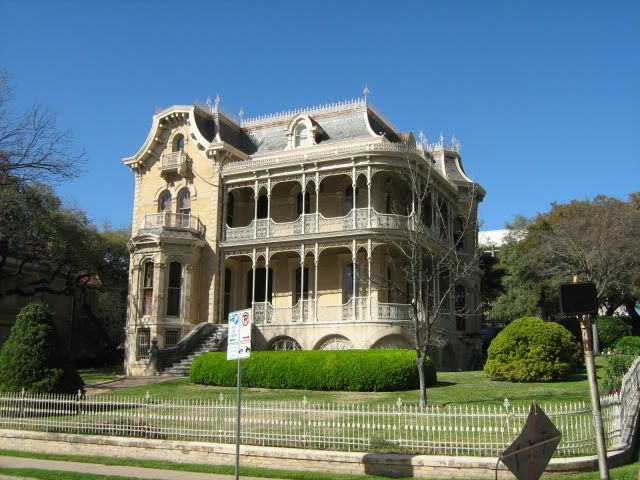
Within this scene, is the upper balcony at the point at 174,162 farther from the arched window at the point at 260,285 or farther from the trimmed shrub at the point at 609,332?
the trimmed shrub at the point at 609,332

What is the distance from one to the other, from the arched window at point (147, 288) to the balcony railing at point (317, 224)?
3823mm

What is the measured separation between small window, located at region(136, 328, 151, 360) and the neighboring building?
0.05 metres

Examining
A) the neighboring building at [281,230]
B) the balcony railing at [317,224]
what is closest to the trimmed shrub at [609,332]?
the neighboring building at [281,230]

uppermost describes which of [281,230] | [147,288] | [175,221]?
[175,221]

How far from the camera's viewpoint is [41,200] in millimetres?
32812

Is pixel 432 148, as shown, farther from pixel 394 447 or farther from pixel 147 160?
pixel 394 447

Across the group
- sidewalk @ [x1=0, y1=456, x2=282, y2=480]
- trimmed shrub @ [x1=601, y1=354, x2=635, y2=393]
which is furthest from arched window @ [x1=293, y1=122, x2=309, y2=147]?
sidewalk @ [x1=0, y1=456, x2=282, y2=480]

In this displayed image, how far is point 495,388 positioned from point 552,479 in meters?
9.42

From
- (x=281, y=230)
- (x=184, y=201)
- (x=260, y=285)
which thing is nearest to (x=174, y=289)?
(x=260, y=285)

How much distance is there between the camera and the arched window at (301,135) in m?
31.5

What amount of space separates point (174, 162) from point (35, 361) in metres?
16.3

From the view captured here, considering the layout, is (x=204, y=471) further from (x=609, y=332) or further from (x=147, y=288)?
(x=609, y=332)

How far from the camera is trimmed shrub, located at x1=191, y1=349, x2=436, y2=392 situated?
19656mm

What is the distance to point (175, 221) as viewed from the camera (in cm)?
3100
